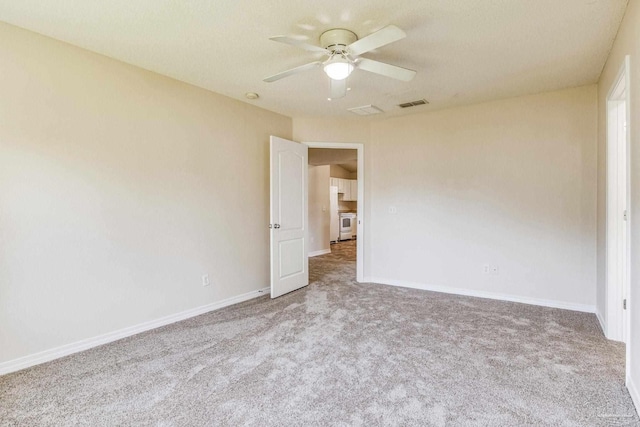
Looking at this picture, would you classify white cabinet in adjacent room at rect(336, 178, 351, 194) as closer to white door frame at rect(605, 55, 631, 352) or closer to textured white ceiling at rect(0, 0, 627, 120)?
textured white ceiling at rect(0, 0, 627, 120)

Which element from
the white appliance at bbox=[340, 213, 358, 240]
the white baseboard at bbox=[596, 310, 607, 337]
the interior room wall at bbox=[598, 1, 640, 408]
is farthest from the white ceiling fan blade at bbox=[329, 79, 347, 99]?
the white appliance at bbox=[340, 213, 358, 240]

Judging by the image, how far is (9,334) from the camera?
2.28m

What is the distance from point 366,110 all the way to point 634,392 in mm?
3538

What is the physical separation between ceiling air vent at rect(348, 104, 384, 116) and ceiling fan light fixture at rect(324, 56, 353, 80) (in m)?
1.75

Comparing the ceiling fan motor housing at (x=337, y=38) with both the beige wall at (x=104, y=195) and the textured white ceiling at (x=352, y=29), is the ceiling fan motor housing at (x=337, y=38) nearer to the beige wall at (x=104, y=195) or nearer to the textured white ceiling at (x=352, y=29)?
the textured white ceiling at (x=352, y=29)

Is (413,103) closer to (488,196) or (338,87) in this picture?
(488,196)

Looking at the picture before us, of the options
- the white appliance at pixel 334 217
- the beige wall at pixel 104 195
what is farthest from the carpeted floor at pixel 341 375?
the white appliance at pixel 334 217

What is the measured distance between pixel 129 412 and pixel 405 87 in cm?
353

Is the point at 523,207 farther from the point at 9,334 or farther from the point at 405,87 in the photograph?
the point at 9,334

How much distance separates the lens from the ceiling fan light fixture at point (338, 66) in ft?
7.60

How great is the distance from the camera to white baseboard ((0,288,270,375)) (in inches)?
91.0

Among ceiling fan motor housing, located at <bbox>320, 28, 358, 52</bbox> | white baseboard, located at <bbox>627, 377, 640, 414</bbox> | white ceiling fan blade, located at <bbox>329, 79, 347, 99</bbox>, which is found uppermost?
ceiling fan motor housing, located at <bbox>320, 28, 358, 52</bbox>

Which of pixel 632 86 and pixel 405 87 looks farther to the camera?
pixel 405 87

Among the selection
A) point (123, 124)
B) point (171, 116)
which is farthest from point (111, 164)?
point (171, 116)
